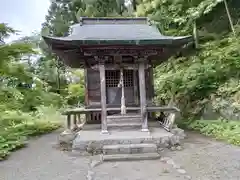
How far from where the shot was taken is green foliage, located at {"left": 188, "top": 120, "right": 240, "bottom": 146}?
717 centimetres

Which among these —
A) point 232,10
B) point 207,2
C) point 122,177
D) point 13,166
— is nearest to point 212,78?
point 207,2

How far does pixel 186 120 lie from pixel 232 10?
6.61 m

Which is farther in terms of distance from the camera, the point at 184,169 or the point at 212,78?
the point at 212,78

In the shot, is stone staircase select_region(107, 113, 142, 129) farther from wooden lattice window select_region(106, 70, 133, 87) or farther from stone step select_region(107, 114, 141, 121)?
wooden lattice window select_region(106, 70, 133, 87)

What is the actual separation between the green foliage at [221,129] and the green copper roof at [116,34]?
3129 millimetres

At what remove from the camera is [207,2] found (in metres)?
10.7

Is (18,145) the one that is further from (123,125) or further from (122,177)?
(122,177)

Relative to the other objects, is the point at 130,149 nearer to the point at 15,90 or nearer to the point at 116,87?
the point at 15,90

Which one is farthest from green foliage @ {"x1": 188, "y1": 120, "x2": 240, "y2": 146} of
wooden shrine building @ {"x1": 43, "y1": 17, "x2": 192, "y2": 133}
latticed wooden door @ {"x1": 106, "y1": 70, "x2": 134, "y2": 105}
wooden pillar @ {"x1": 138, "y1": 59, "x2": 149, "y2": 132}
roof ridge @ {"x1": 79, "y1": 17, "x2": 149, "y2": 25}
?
roof ridge @ {"x1": 79, "y1": 17, "x2": 149, "y2": 25}

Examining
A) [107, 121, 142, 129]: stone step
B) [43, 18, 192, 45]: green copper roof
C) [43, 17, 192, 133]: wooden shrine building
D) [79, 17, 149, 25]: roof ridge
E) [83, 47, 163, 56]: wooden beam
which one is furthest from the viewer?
[79, 17, 149, 25]: roof ridge

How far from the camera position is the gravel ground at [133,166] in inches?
177

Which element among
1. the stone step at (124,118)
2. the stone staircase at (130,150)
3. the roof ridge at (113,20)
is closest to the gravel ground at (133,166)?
the stone staircase at (130,150)

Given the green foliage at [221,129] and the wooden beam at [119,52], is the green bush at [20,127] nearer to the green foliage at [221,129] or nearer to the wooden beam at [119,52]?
the wooden beam at [119,52]

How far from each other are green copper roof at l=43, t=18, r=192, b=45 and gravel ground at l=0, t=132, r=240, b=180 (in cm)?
306
